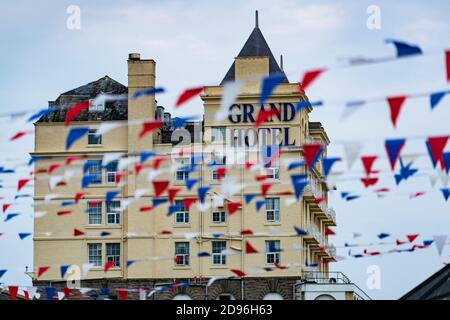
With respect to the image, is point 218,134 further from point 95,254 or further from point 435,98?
point 435,98

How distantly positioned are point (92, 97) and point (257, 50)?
228 inches

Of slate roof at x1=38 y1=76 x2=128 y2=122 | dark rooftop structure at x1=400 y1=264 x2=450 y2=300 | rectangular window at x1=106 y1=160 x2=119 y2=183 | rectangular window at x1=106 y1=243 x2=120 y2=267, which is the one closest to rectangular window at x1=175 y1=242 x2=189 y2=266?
rectangular window at x1=106 y1=243 x2=120 y2=267

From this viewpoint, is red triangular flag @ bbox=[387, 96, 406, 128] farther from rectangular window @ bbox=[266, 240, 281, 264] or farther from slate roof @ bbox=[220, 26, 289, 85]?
slate roof @ bbox=[220, 26, 289, 85]

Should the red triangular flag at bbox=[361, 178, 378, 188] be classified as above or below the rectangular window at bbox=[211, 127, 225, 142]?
below

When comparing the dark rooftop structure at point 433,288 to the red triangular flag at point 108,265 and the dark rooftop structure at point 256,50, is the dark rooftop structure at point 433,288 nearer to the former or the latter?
the red triangular flag at point 108,265

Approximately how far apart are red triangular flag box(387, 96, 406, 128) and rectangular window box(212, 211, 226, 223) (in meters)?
32.6

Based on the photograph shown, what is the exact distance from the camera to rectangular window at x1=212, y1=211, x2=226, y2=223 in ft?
147

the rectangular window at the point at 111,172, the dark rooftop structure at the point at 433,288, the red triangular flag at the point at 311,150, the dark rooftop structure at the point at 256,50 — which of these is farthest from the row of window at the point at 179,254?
the red triangular flag at the point at 311,150

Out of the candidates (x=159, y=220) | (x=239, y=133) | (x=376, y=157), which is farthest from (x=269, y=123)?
(x=376, y=157)

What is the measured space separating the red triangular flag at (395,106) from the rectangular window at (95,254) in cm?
3308

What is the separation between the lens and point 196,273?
146ft
